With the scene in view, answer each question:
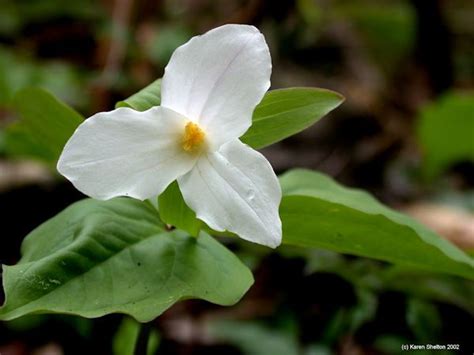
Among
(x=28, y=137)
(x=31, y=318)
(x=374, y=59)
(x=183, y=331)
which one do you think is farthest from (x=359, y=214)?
(x=374, y=59)

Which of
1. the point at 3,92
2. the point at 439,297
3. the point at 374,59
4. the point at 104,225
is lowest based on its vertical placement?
the point at 374,59

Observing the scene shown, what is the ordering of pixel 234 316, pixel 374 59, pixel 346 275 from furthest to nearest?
pixel 374 59
pixel 234 316
pixel 346 275

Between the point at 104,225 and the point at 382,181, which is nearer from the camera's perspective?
the point at 104,225

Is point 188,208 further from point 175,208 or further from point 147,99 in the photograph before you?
point 147,99

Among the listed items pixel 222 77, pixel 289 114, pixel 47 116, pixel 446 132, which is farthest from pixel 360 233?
pixel 446 132

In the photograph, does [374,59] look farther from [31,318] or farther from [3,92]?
[31,318]

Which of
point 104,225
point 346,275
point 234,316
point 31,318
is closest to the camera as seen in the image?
point 104,225
